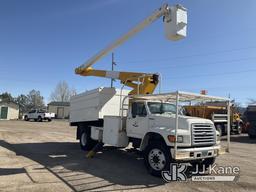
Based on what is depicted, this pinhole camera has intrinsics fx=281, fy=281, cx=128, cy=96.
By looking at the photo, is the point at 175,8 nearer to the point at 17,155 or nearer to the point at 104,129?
the point at 104,129

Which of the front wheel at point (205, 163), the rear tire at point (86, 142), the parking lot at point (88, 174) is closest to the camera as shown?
the parking lot at point (88, 174)

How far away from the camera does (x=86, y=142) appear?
1308cm

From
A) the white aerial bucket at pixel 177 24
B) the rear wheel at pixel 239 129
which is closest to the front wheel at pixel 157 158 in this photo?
the white aerial bucket at pixel 177 24

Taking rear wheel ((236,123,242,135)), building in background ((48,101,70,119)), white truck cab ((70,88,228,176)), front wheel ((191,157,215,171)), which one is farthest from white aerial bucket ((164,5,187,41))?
building in background ((48,101,70,119))

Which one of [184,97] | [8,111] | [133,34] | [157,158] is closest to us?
[157,158]

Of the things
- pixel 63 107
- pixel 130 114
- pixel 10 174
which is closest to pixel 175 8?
pixel 130 114

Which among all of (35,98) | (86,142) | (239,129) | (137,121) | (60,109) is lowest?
(86,142)

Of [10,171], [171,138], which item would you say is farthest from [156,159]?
[10,171]

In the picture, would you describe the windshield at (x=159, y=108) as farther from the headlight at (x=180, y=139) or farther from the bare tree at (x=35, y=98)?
the bare tree at (x=35, y=98)

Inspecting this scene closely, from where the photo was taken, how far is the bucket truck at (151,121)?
7789mm

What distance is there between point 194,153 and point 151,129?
1.50m

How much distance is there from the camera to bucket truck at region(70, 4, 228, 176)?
779 cm

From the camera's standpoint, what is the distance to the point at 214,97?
29.3 feet

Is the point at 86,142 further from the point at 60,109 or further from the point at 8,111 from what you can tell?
the point at 60,109
